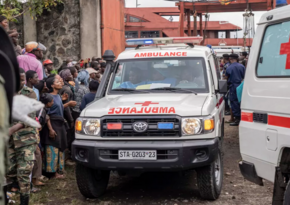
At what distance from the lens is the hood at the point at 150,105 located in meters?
5.16

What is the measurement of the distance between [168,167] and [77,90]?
348 cm

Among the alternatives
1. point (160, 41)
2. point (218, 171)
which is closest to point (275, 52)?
point (218, 171)

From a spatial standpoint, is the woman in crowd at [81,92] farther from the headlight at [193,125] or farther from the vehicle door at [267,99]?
the vehicle door at [267,99]

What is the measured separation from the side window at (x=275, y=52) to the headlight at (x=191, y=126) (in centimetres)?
109

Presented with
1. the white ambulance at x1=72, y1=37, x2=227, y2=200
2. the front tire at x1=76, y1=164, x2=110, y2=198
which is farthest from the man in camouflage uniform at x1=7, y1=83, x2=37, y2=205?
the front tire at x1=76, y1=164, x2=110, y2=198

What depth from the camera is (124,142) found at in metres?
5.21

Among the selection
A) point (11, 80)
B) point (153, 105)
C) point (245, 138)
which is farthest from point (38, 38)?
point (11, 80)

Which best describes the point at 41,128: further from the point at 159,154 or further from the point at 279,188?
the point at 279,188

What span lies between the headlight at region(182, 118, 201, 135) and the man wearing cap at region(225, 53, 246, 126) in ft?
21.1

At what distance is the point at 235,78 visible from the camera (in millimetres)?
11422

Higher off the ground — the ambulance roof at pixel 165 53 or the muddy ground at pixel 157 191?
the ambulance roof at pixel 165 53

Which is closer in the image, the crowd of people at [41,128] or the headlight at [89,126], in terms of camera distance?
the crowd of people at [41,128]

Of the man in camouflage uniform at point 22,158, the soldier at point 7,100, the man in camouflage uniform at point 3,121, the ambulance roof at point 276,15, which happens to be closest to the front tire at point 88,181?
the man in camouflage uniform at point 22,158

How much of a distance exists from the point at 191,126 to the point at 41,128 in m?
2.36
